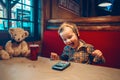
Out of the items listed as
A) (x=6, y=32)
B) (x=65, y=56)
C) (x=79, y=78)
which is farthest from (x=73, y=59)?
(x=6, y=32)

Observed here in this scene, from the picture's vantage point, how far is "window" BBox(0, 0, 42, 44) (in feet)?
6.18

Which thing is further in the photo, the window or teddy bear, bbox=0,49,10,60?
the window

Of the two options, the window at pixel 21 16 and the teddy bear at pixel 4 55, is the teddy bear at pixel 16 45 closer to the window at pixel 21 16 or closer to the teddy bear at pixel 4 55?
the teddy bear at pixel 4 55

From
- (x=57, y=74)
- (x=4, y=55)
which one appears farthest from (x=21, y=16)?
(x=57, y=74)

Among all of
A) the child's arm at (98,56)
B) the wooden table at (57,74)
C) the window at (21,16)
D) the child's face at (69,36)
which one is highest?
the window at (21,16)

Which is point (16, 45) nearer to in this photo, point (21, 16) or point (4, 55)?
point (4, 55)

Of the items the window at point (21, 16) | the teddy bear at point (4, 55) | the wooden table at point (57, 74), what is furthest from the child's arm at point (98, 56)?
the window at point (21, 16)

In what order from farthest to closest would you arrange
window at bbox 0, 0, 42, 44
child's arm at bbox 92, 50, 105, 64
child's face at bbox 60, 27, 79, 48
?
1. window at bbox 0, 0, 42, 44
2. child's face at bbox 60, 27, 79, 48
3. child's arm at bbox 92, 50, 105, 64

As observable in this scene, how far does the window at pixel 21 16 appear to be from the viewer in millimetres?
1884

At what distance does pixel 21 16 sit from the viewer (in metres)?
2.18

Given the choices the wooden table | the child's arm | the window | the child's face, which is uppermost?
the window

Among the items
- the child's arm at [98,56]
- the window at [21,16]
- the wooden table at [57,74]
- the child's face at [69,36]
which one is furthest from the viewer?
the window at [21,16]

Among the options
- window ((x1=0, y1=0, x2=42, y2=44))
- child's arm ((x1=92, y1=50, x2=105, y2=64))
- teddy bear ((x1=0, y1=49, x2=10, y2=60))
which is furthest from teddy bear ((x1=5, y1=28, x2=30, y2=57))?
child's arm ((x1=92, y1=50, x2=105, y2=64))

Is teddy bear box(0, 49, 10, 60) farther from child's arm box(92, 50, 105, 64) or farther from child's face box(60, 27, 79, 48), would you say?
child's arm box(92, 50, 105, 64)
